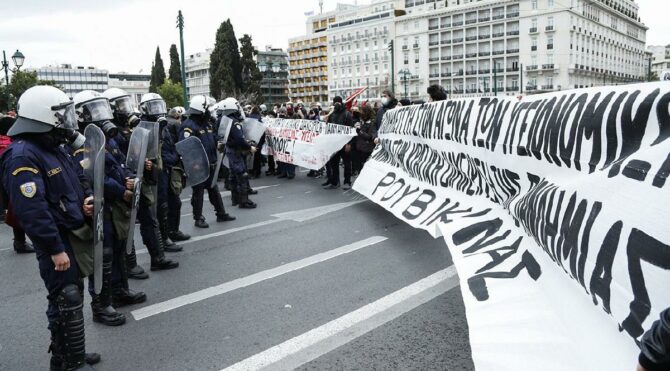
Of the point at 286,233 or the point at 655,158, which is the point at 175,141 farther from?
the point at 655,158

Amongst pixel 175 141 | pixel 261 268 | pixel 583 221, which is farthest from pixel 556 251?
pixel 175 141

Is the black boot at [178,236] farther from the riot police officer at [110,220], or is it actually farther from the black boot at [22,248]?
the riot police officer at [110,220]

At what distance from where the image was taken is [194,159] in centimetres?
776

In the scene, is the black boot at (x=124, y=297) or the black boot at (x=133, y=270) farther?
the black boot at (x=133, y=270)

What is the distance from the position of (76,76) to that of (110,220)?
209m

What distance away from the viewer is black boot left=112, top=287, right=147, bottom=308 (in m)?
5.05

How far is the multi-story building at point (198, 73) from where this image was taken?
564ft

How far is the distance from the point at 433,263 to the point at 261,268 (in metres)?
1.99

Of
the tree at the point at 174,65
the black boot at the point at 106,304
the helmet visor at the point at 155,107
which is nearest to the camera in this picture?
the black boot at the point at 106,304

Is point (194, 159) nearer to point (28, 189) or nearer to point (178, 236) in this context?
point (178, 236)

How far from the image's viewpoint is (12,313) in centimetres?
493

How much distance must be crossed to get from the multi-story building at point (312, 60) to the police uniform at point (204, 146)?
12884 cm

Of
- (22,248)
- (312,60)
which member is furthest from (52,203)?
(312,60)

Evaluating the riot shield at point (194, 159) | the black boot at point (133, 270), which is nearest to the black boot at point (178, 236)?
the riot shield at point (194, 159)
